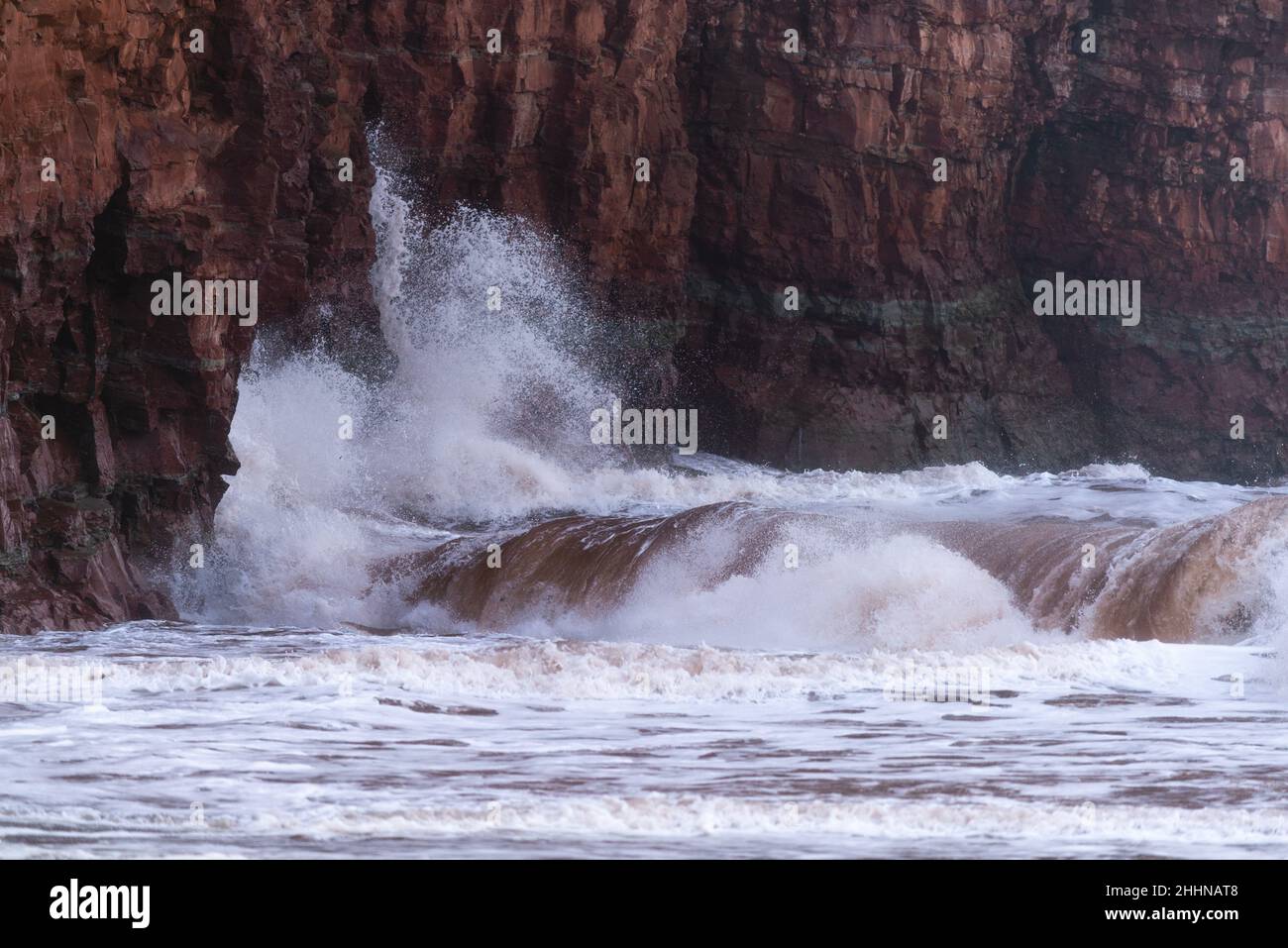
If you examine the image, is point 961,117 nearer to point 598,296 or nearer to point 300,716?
point 598,296

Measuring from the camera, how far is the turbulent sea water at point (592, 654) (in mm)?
7484

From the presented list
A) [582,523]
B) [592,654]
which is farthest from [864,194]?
[592,654]

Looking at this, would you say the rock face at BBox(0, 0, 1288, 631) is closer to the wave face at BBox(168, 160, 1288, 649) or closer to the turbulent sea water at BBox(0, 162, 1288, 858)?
the wave face at BBox(168, 160, 1288, 649)

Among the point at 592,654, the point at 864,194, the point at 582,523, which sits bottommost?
the point at 592,654

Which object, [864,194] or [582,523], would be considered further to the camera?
[864,194]

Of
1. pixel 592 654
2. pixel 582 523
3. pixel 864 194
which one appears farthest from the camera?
pixel 864 194

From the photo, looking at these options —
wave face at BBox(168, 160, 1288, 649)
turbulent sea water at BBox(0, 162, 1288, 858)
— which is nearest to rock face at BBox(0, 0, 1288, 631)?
wave face at BBox(168, 160, 1288, 649)

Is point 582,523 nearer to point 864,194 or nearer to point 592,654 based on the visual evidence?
point 592,654

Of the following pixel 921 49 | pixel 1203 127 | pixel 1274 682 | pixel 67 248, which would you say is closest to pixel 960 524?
pixel 1274 682

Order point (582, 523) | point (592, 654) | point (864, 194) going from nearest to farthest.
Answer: point (592, 654) → point (582, 523) → point (864, 194)

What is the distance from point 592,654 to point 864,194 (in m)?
16.4

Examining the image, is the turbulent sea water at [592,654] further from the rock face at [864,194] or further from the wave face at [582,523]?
the rock face at [864,194]

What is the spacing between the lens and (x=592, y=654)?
12.4m
